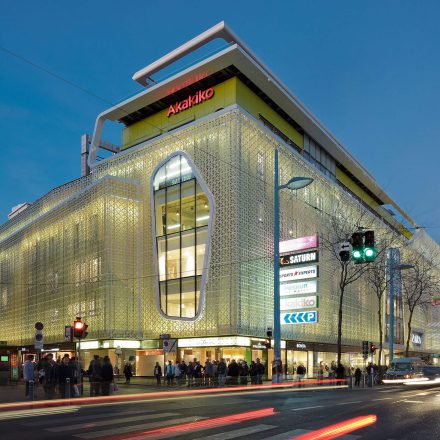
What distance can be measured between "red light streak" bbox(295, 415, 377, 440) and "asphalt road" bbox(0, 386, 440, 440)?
21 cm

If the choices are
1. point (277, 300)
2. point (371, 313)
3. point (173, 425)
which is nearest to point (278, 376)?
point (277, 300)

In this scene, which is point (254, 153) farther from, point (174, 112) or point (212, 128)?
point (174, 112)

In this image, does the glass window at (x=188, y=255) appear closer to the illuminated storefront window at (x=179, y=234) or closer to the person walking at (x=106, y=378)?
the illuminated storefront window at (x=179, y=234)

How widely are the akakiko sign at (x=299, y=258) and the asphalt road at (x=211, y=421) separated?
10.3m

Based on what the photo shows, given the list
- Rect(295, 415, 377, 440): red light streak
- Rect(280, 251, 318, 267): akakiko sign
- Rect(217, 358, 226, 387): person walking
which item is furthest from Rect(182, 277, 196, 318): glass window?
Rect(295, 415, 377, 440): red light streak

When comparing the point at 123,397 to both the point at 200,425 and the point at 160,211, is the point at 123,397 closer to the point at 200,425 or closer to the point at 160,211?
the point at 200,425

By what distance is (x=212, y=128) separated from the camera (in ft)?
133

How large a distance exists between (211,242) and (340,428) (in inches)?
1083

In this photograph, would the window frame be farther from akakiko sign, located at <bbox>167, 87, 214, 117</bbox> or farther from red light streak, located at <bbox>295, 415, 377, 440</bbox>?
red light streak, located at <bbox>295, 415, 377, 440</bbox>

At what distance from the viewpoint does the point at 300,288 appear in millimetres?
30734

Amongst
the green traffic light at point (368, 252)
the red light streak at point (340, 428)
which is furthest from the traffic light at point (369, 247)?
the red light streak at point (340, 428)

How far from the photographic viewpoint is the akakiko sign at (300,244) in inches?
1099

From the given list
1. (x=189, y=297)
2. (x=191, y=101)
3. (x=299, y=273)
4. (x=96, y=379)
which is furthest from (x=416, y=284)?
(x=96, y=379)

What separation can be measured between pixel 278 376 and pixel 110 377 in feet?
28.4
